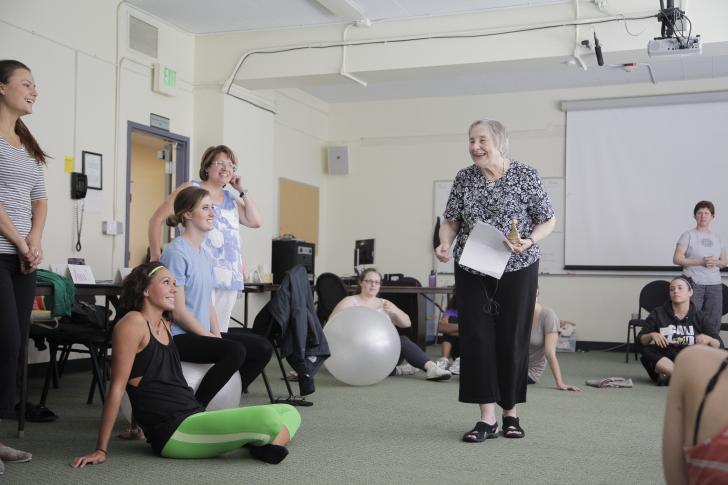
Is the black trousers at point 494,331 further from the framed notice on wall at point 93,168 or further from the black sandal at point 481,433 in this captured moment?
the framed notice on wall at point 93,168

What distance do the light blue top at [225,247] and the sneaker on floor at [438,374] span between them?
234 centimetres

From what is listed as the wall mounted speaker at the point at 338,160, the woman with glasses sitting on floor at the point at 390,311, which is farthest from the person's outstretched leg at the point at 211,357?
the wall mounted speaker at the point at 338,160

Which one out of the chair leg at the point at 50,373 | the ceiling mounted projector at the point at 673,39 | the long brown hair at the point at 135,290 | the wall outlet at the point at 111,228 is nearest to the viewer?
the long brown hair at the point at 135,290

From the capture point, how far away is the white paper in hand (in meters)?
3.50

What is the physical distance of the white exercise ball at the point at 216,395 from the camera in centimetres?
336

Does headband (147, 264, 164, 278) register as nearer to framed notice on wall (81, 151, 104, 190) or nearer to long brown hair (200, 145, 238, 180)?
long brown hair (200, 145, 238, 180)

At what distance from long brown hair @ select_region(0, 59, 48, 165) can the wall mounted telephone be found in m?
3.18

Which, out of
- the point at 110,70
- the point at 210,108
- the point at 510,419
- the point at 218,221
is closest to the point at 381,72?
the point at 210,108

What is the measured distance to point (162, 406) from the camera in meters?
3.06

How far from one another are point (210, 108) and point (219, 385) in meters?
4.99

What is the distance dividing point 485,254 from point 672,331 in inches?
126

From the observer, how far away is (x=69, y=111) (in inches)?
251

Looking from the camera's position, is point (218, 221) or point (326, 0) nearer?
point (218, 221)

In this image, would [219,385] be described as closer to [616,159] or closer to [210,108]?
[210,108]
